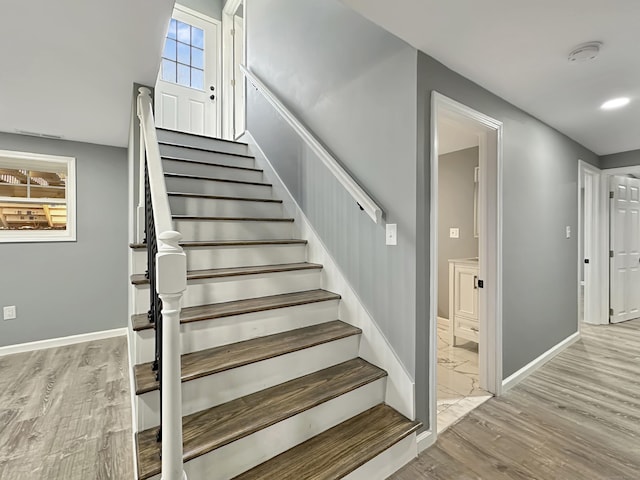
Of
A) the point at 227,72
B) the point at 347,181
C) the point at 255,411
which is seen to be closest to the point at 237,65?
the point at 227,72

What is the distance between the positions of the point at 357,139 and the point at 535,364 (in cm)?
251

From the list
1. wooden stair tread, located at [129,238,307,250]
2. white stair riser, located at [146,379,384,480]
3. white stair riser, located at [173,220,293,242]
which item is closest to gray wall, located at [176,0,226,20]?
white stair riser, located at [173,220,293,242]

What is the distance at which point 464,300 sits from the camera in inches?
130

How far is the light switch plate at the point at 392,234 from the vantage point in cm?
184

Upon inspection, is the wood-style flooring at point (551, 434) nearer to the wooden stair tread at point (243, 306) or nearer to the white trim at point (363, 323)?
the white trim at point (363, 323)

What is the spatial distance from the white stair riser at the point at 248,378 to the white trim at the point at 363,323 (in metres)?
0.11

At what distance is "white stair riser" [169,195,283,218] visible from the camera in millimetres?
2471

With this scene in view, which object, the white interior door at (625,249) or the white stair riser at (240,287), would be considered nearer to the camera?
the white stair riser at (240,287)

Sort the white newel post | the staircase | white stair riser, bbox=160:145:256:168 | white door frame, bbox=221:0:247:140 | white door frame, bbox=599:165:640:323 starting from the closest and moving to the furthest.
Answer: the white newel post, the staircase, white stair riser, bbox=160:145:256:168, white door frame, bbox=599:165:640:323, white door frame, bbox=221:0:247:140

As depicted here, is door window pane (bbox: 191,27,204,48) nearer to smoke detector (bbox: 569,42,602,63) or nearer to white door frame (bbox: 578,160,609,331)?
smoke detector (bbox: 569,42,602,63)

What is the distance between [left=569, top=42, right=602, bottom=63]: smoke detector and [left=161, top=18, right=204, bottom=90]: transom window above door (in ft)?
14.5

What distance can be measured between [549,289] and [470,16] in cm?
257

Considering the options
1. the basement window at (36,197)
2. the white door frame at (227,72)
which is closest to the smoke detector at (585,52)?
the white door frame at (227,72)

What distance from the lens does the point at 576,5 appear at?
139cm
